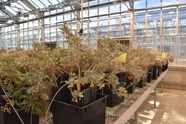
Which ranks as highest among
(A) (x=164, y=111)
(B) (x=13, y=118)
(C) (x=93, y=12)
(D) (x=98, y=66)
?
(C) (x=93, y=12)

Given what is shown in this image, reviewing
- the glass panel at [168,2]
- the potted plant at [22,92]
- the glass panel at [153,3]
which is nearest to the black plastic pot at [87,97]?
the potted plant at [22,92]

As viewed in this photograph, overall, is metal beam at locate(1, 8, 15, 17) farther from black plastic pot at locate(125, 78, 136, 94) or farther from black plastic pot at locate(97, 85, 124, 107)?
black plastic pot at locate(97, 85, 124, 107)

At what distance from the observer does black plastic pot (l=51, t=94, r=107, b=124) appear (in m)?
0.85

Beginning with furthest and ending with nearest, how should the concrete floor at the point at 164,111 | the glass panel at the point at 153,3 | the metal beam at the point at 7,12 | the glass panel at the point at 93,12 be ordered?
the metal beam at the point at 7,12 < the glass panel at the point at 93,12 < the glass panel at the point at 153,3 < the concrete floor at the point at 164,111

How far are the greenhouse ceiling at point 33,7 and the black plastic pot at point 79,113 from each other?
7104 millimetres

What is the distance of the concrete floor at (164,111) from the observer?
10.0ft

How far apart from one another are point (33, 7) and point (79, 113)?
10.2 metres

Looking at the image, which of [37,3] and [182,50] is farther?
[37,3]

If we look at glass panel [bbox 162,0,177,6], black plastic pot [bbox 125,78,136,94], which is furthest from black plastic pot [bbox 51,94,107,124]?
glass panel [bbox 162,0,177,6]

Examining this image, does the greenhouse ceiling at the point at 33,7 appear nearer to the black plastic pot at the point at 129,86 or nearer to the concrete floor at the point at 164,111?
the concrete floor at the point at 164,111

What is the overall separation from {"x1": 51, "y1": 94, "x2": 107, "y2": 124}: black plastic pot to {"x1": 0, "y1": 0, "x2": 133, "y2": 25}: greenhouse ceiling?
710cm

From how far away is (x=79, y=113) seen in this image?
0.84 meters

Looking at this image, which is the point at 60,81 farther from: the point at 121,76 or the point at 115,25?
the point at 115,25

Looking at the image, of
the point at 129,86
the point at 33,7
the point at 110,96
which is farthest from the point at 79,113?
the point at 33,7
